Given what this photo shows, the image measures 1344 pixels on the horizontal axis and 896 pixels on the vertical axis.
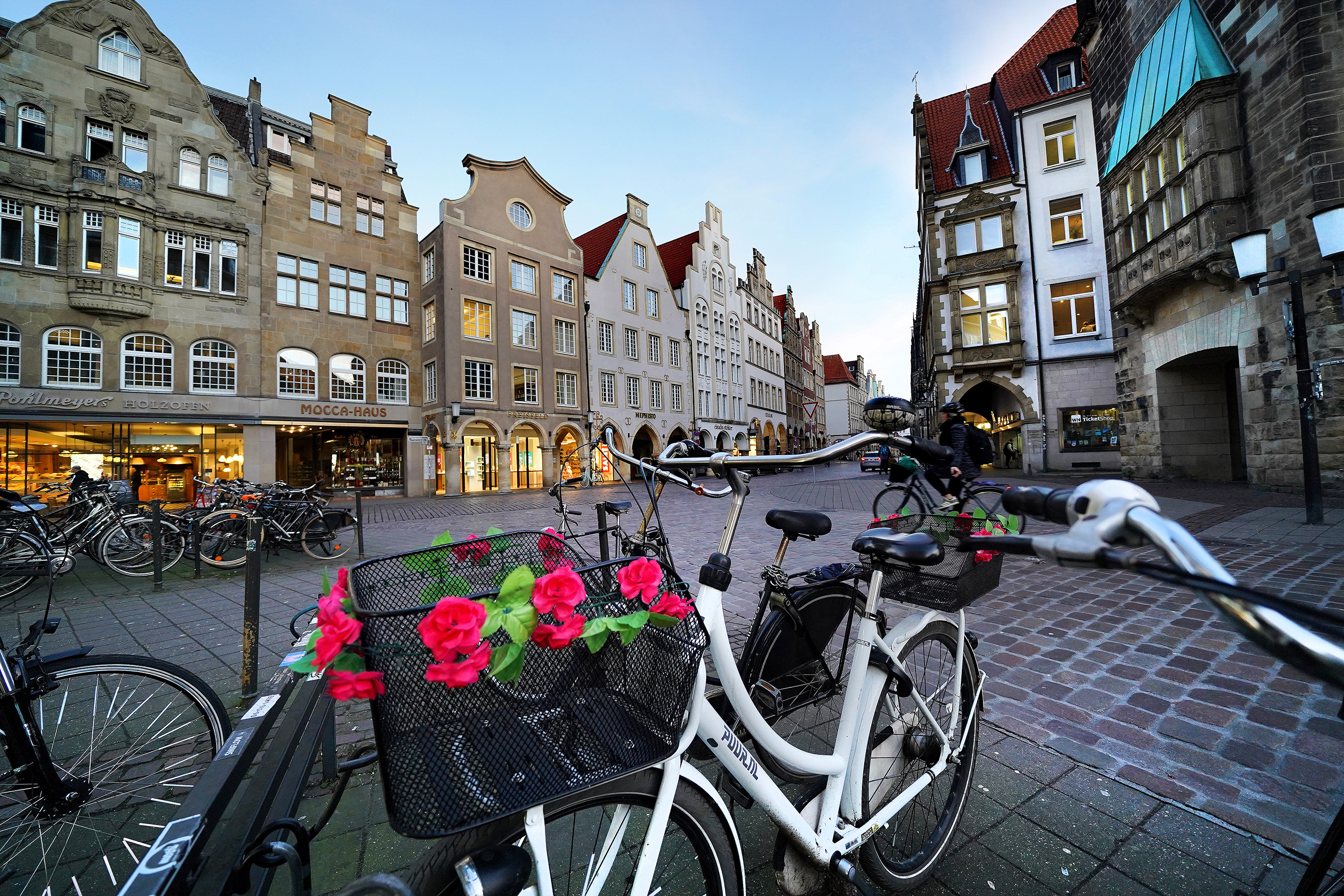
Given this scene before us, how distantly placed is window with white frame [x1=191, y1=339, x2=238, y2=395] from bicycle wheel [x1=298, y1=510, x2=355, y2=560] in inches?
570

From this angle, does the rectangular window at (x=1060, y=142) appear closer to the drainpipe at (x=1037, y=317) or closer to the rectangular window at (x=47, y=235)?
the drainpipe at (x=1037, y=317)

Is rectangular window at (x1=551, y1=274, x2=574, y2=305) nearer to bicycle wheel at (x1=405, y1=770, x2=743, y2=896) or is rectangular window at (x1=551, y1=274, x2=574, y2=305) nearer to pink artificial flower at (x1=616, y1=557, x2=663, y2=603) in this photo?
bicycle wheel at (x1=405, y1=770, x2=743, y2=896)

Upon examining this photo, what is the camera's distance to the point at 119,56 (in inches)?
697

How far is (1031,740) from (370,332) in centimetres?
2431

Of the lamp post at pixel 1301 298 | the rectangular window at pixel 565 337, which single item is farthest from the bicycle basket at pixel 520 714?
the rectangular window at pixel 565 337

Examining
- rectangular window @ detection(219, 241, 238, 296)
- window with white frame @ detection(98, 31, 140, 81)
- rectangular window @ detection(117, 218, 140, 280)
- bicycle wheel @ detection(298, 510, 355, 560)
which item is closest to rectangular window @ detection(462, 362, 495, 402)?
rectangular window @ detection(219, 241, 238, 296)

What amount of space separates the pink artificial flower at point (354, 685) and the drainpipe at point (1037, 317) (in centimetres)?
2318

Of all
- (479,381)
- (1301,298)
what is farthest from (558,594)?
(479,381)

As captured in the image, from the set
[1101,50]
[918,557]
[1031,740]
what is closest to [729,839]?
[918,557]

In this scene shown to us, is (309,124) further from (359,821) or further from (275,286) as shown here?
(359,821)

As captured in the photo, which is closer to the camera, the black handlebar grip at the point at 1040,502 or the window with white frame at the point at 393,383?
the black handlebar grip at the point at 1040,502

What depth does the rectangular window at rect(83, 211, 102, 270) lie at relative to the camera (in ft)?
54.0

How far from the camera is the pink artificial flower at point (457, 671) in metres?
0.80

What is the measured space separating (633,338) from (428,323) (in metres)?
11.3
